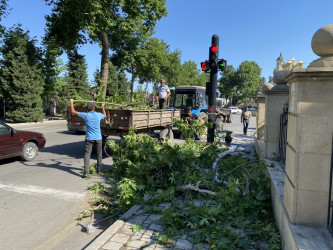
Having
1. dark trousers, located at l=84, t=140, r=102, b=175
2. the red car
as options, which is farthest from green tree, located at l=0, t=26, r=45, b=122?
dark trousers, located at l=84, t=140, r=102, b=175

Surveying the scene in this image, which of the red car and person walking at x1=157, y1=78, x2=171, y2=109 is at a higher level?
person walking at x1=157, y1=78, x2=171, y2=109

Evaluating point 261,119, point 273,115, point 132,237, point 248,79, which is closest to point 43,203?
point 132,237

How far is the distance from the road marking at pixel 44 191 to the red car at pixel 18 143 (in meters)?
1.91

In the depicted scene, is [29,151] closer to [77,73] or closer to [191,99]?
[191,99]

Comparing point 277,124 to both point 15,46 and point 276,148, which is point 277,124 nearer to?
point 276,148

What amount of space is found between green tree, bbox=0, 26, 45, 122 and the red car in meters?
14.4

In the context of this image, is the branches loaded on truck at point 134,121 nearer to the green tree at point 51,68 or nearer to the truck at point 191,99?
the truck at point 191,99

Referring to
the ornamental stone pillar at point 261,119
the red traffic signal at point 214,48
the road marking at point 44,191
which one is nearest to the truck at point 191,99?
the red traffic signal at point 214,48

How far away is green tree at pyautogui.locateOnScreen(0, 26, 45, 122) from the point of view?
20.2m

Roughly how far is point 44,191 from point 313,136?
504 centimetres

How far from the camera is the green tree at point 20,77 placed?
20250 millimetres

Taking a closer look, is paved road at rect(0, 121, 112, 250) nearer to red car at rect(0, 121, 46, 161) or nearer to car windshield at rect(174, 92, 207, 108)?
red car at rect(0, 121, 46, 161)

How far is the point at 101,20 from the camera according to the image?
21406mm

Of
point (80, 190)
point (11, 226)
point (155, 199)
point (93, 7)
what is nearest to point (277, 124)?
point (155, 199)
